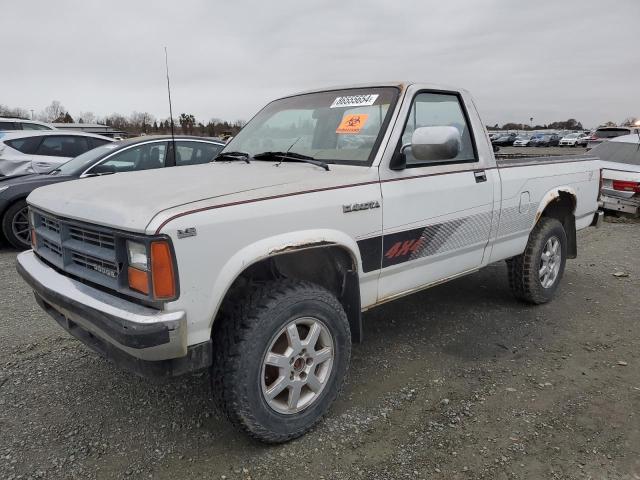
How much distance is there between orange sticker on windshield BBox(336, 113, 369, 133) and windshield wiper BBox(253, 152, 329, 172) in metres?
0.31

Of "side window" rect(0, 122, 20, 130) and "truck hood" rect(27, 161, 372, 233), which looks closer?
"truck hood" rect(27, 161, 372, 233)

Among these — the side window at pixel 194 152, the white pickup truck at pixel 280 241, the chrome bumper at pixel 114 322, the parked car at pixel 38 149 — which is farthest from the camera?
the parked car at pixel 38 149

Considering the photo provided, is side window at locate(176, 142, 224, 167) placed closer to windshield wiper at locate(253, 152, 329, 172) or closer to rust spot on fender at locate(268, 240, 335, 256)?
windshield wiper at locate(253, 152, 329, 172)

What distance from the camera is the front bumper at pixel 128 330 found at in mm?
2062

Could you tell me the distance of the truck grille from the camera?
2.30 meters

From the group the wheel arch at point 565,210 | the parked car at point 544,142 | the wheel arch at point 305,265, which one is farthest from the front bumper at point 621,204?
the parked car at point 544,142

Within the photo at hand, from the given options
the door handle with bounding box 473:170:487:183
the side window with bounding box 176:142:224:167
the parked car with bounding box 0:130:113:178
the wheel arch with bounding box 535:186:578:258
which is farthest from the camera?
the parked car with bounding box 0:130:113:178

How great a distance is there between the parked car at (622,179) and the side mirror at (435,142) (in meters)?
6.80

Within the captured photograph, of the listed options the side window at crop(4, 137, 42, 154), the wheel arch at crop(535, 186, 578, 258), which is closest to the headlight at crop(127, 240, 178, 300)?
the wheel arch at crop(535, 186, 578, 258)

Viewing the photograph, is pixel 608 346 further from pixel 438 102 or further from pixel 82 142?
pixel 82 142

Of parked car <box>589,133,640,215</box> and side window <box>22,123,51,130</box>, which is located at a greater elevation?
side window <box>22,123,51,130</box>

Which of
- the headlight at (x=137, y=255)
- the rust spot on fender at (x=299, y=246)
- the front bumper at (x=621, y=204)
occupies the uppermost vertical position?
the headlight at (x=137, y=255)

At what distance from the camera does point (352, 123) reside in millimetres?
3283

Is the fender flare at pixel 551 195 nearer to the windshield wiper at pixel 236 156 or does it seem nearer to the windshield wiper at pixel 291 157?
the windshield wiper at pixel 291 157
